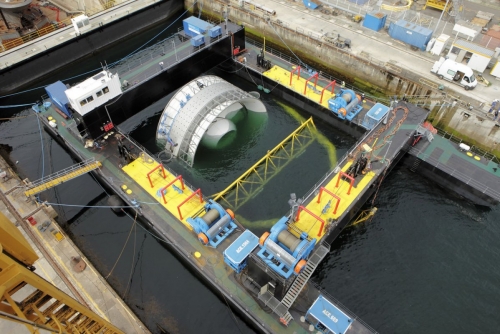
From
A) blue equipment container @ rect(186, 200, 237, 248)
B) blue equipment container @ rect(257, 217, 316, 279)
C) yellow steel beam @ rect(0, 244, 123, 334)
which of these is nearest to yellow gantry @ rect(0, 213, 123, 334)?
yellow steel beam @ rect(0, 244, 123, 334)

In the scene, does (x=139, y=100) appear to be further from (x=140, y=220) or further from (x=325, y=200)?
(x=325, y=200)

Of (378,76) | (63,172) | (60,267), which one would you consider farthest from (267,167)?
(63,172)

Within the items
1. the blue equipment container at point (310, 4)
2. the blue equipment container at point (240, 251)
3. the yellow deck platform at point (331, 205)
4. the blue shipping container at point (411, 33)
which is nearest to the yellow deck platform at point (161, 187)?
the blue equipment container at point (240, 251)

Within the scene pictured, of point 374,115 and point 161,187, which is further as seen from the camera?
point 374,115

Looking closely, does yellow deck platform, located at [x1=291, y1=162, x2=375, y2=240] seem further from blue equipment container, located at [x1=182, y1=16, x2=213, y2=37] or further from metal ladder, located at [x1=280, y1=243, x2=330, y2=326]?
blue equipment container, located at [x1=182, y1=16, x2=213, y2=37]

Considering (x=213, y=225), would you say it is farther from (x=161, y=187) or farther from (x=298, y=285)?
(x=298, y=285)

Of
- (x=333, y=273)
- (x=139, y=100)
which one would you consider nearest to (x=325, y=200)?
(x=333, y=273)
